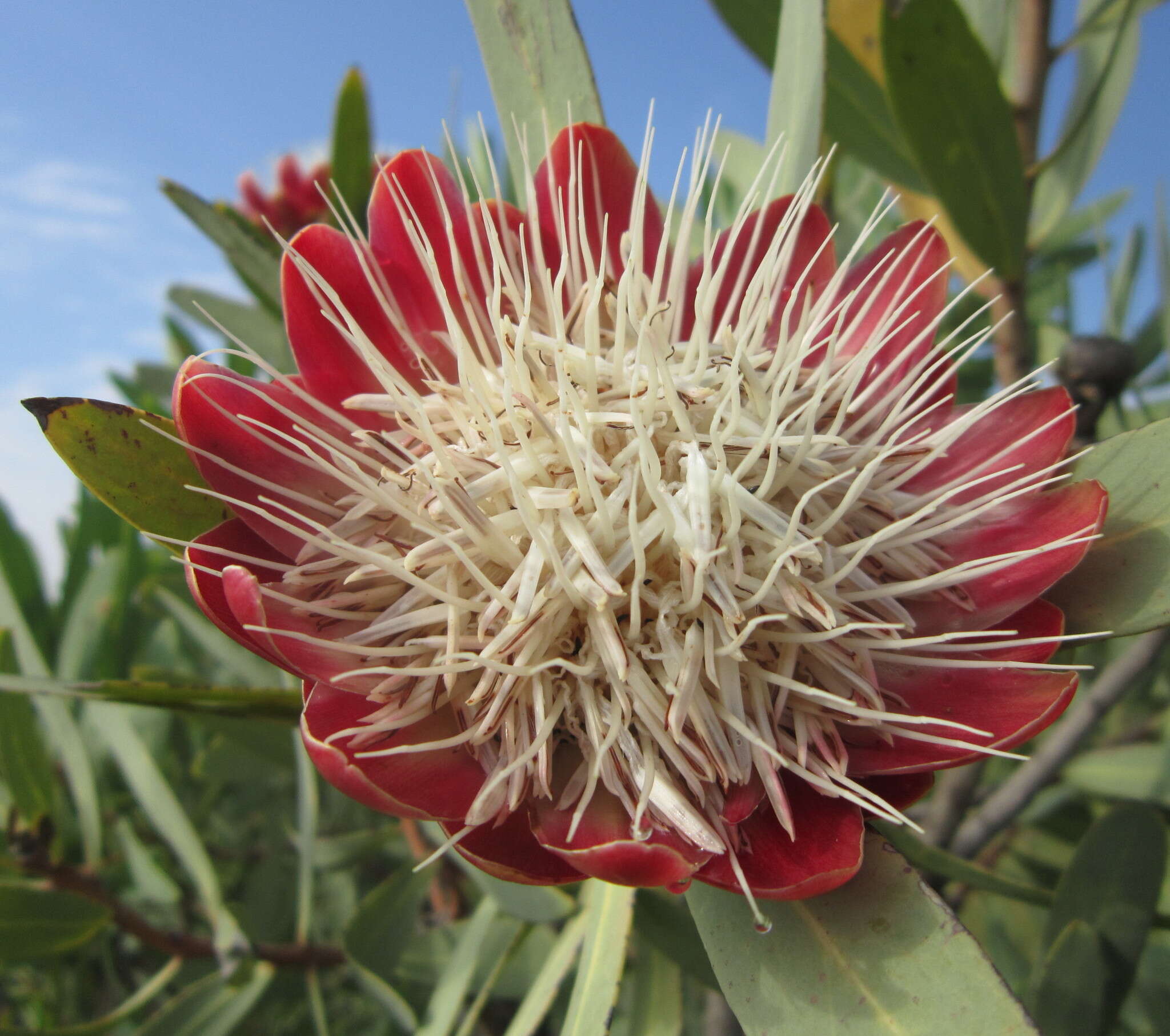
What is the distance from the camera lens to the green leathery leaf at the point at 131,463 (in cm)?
66

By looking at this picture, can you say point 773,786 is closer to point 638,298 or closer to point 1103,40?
point 638,298

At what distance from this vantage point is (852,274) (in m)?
0.91

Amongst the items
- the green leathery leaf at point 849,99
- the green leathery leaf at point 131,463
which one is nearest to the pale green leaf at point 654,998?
the green leathery leaf at point 131,463

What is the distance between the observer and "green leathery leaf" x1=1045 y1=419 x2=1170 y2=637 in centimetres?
69

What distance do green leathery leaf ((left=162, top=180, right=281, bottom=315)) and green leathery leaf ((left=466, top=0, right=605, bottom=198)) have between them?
0.99 ft

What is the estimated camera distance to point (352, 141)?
3.62ft

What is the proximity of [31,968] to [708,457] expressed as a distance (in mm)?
1482

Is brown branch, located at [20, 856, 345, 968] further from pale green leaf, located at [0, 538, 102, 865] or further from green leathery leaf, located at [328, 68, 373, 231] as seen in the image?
green leathery leaf, located at [328, 68, 373, 231]

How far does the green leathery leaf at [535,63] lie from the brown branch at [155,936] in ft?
3.44

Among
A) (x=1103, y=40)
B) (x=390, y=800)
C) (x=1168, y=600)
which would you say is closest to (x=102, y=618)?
(x=390, y=800)

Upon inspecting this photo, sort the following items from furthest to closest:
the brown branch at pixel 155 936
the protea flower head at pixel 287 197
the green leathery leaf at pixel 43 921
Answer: the protea flower head at pixel 287 197 → the brown branch at pixel 155 936 → the green leathery leaf at pixel 43 921

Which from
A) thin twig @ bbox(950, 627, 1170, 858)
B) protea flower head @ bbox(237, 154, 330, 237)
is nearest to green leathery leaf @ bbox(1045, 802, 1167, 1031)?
thin twig @ bbox(950, 627, 1170, 858)

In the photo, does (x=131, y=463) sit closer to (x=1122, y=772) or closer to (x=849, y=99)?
(x=849, y=99)

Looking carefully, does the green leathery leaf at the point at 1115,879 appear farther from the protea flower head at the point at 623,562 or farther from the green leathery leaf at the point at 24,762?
the green leathery leaf at the point at 24,762
